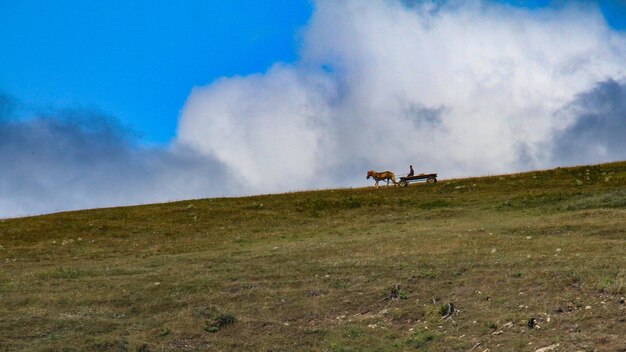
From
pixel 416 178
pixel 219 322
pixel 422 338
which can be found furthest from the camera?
pixel 416 178

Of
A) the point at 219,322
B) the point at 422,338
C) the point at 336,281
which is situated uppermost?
the point at 336,281

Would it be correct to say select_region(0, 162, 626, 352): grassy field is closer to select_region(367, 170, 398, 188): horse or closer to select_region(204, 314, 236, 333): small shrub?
select_region(204, 314, 236, 333): small shrub

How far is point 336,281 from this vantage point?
93.5 feet

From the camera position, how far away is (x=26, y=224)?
176 ft

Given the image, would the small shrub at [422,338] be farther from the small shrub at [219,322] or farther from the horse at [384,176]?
the horse at [384,176]

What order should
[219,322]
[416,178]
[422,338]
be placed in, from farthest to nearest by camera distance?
1. [416,178]
2. [219,322]
3. [422,338]

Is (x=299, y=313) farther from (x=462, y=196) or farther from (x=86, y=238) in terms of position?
(x=462, y=196)

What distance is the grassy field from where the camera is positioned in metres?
21.7

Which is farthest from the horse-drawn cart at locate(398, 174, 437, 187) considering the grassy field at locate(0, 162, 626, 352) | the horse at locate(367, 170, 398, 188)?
the grassy field at locate(0, 162, 626, 352)

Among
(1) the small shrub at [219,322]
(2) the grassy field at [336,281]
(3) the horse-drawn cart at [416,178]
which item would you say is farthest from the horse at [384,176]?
(1) the small shrub at [219,322]

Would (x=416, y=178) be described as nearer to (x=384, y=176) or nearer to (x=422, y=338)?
(x=384, y=176)

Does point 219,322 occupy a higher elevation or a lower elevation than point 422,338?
higher

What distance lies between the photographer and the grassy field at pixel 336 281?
2173cm

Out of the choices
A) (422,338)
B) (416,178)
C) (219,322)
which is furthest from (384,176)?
(422,338)
